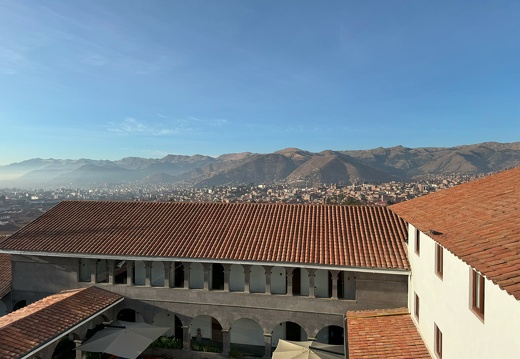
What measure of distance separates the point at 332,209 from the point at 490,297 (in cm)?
1359

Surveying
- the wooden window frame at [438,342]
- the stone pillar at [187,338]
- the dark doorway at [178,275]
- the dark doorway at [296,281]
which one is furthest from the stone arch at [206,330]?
the wooden window frame at [438,342]

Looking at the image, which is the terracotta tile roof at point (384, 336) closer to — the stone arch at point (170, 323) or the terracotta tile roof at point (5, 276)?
the stone arch at point (170, 323)

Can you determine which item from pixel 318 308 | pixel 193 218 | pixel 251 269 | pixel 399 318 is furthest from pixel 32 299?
pixel 399 318

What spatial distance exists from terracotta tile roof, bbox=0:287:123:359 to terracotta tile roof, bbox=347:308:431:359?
11.9 metres

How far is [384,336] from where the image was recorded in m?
13.9

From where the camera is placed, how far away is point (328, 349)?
15617 millimetres

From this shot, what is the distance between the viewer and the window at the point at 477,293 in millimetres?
8102

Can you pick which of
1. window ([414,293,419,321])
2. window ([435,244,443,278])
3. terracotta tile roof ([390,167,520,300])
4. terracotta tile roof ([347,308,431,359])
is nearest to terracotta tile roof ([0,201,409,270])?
window ([414,293,419,321])

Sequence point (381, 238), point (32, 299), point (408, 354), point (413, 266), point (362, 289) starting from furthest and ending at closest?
1. point (32, 299)
2. point (381, 238)
3. point (362, 289)
4. point (413, 266)
5. point (408, 354)

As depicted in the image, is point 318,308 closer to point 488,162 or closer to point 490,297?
point 490,297

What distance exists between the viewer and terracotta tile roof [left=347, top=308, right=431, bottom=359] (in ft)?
41.4

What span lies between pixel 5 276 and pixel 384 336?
74.9 ft

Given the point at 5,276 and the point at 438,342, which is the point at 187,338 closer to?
the point at 438,342

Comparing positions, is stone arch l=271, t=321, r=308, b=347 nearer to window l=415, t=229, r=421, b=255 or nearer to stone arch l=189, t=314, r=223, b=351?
stone arch l=189, t=314, r=223, b=351
